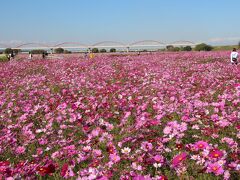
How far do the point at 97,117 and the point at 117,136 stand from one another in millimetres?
746

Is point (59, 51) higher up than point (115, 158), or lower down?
lower down

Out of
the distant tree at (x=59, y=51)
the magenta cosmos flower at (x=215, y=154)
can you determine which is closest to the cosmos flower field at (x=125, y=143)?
the magenta cosmos flower at (x=215, y=154)

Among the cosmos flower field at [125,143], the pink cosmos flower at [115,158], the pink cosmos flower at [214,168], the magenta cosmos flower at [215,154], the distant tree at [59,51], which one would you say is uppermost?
the magenta cosmos flower at [215,154]

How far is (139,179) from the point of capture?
288cm

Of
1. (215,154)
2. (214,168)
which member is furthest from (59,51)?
(214,168)

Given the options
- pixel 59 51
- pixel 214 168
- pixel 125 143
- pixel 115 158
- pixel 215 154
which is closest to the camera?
pixel 214 168

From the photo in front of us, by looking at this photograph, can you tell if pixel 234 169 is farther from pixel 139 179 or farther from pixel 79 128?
pixel 79 128

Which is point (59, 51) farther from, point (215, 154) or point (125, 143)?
point (215, 154)

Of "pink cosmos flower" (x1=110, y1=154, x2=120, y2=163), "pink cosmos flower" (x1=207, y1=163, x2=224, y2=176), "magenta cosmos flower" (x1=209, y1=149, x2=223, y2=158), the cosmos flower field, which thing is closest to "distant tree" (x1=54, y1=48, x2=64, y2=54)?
the cosmos flower field

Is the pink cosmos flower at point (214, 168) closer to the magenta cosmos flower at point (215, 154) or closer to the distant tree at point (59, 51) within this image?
the magenta cosmos flower at point (215, 154)

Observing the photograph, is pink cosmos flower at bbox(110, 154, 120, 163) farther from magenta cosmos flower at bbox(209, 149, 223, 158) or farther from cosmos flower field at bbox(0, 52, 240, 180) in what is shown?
magenta cosmos flower at bbox(209, 149, 223, 158)

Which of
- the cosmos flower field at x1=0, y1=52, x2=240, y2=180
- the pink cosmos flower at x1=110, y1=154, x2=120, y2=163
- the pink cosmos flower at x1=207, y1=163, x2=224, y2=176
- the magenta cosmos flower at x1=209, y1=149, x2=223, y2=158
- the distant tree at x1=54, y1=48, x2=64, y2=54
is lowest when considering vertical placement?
the distant tree at x1=54, y1=48, x2=64, y2=54

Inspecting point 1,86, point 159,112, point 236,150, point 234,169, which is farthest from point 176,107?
point 1,86

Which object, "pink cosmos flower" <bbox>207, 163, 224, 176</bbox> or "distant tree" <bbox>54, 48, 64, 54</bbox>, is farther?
"distant tree" <bbox>54, 48, 64, 54</bbox>
